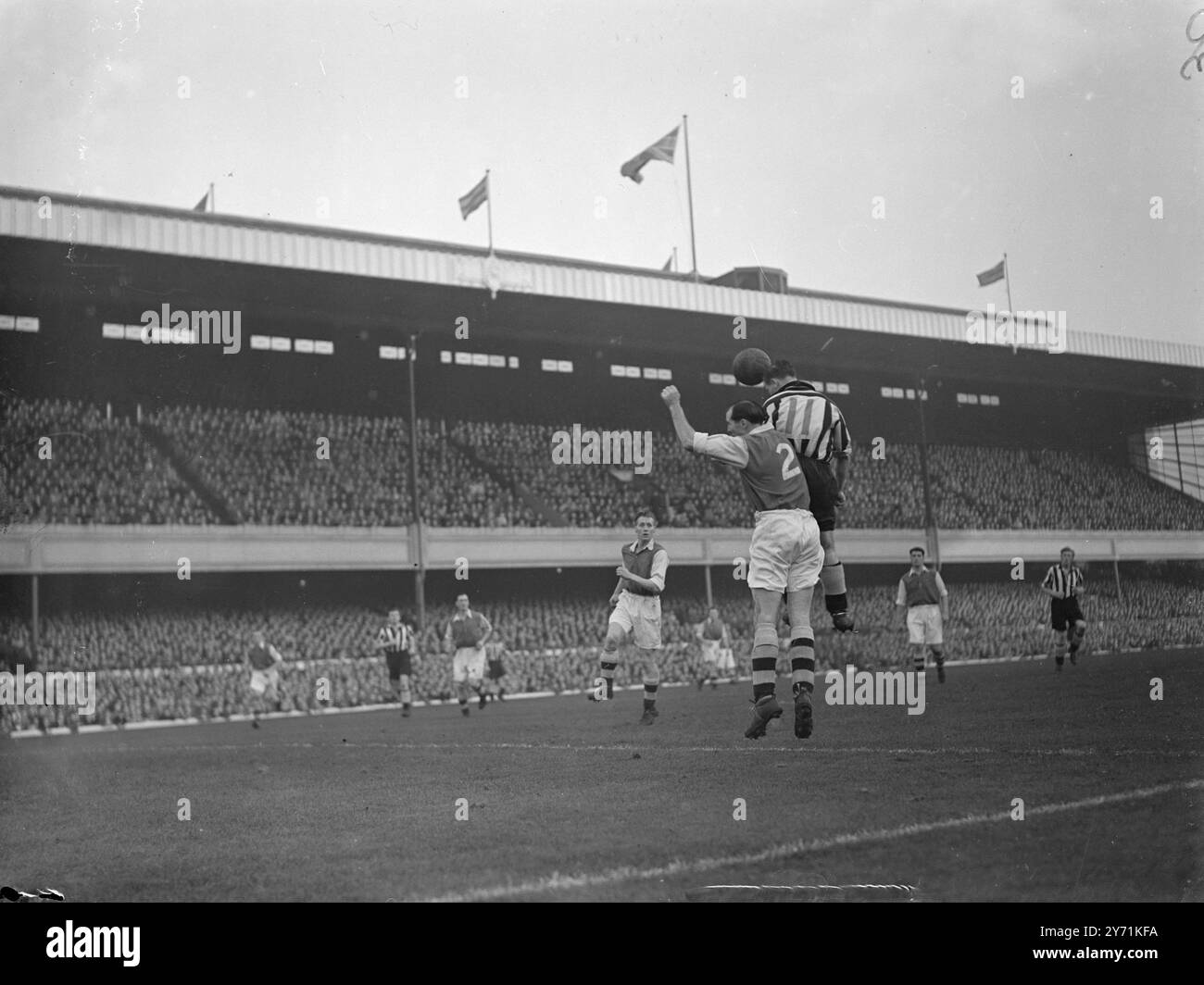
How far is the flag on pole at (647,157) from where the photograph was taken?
8.67m

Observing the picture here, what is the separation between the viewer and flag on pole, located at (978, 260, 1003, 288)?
841 centimetres

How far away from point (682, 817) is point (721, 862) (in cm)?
62

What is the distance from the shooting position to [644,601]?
441 inches

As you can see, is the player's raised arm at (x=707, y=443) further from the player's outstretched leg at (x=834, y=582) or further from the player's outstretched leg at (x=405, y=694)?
the player's outstretched leg at (x=405, y=694)

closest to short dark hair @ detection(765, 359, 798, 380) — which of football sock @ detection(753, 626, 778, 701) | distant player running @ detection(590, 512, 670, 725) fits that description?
football sock @ detection(753, 626, 778, 701)

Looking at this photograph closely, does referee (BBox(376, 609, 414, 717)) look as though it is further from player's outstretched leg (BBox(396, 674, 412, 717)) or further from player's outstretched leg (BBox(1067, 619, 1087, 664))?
player's outstretched leg (BBox(1067, 619, 1087, 664))

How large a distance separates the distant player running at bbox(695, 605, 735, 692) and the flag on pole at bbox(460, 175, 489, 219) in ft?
32.1

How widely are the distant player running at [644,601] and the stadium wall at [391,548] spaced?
7909mm

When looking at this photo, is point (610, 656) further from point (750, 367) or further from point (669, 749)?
point (750, 367)

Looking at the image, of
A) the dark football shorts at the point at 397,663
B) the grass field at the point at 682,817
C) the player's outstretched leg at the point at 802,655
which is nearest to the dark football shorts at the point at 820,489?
the player's outstretched leg at the point at 802,655

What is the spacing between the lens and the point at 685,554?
2139 centimetres

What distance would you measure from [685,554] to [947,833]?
15.7 m
